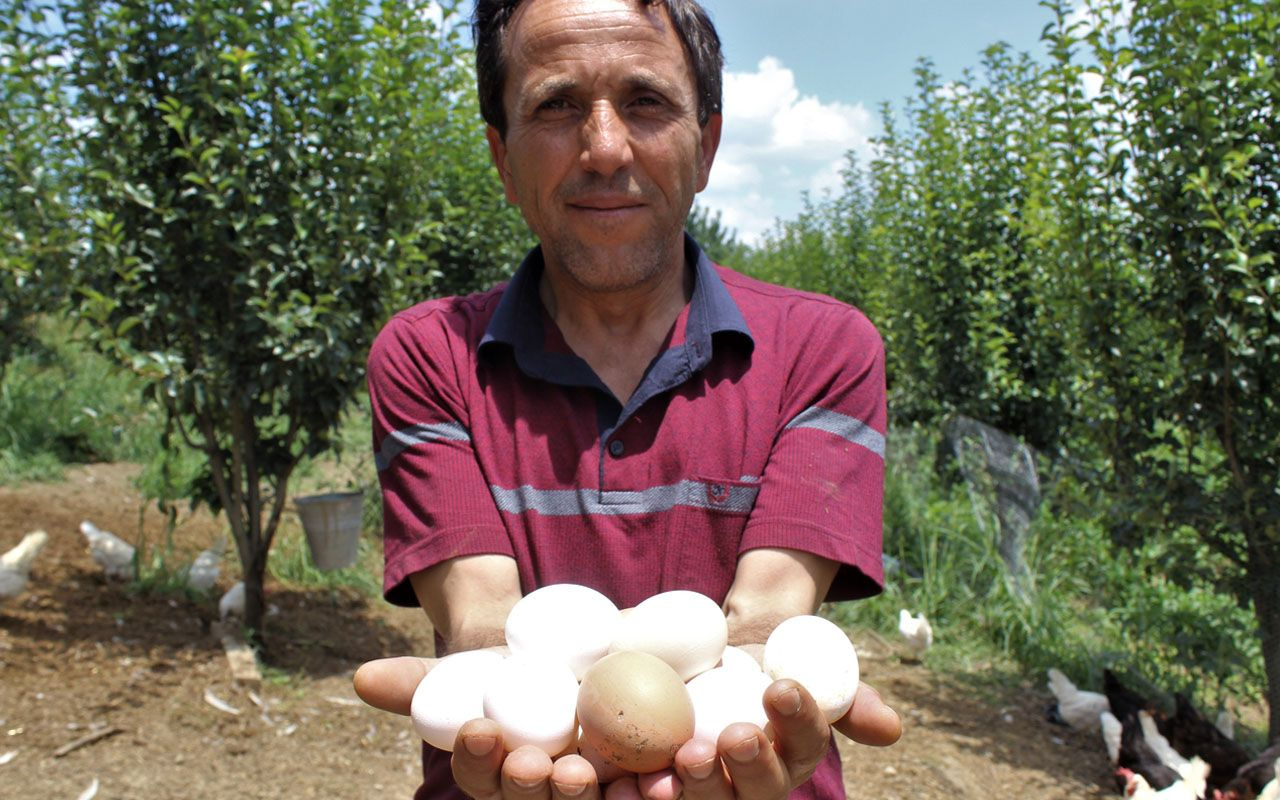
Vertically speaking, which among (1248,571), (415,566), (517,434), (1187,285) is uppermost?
(1187,285)

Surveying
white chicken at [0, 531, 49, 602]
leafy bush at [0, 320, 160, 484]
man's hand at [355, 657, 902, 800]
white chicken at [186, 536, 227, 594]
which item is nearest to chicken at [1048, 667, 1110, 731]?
man's hand at [355, 657, 902, 800]

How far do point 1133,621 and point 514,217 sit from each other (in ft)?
17.4

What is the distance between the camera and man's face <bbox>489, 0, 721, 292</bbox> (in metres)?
1.76

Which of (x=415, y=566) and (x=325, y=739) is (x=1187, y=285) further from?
(x=325, y=739)

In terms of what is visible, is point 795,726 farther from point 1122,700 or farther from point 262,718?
point 262,718

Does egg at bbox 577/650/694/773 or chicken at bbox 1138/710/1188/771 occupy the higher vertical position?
egg at bbox 577/650/694/773

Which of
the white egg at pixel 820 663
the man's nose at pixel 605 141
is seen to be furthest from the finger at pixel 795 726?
the man's nose at pixel 605 141

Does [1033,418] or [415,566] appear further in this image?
[1033,418]

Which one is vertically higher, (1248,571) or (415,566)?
(415,566)

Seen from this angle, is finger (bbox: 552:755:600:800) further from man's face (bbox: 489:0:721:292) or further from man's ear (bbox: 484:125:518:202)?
man's ear (bbox: 484:125:518:202)

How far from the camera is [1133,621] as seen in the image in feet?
16.8

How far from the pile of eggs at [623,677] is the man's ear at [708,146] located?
0.88 meters

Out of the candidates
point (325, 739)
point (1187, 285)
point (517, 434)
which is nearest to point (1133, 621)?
point (1187, 285)

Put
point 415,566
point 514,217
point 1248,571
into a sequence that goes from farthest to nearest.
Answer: point 514,217, point 1248,571, point 415,566
